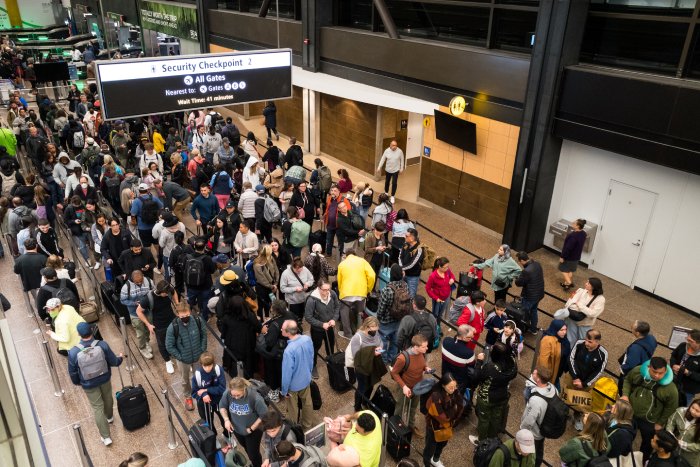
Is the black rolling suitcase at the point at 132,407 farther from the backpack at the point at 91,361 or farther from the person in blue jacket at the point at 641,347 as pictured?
the person in blue jacket at the point at 641,347

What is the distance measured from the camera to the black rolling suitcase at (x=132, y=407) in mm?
7094

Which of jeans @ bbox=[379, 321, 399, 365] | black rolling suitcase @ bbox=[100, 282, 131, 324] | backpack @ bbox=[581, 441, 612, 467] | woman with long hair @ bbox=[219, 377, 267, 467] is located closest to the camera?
backpack @ bbox=[581, 441, 612, 467]

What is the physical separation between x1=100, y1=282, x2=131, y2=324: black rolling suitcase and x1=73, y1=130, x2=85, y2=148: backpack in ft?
25.1

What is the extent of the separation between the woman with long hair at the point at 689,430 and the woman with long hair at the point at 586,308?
1.67 metres

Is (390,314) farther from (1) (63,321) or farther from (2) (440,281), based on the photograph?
(1) (63,321)

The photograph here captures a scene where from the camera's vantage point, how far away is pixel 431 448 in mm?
6355

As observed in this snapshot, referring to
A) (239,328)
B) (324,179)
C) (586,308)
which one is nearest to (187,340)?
(239,328)

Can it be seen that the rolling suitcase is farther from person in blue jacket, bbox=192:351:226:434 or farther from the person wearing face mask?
person in blue jacket, bbox=192:351:226:434

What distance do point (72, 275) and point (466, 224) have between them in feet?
30.0

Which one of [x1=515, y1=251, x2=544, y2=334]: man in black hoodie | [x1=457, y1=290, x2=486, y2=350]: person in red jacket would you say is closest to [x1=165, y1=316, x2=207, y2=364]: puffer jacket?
[x1=457, y1=290, x2=486, y2=350]: person in red jacket

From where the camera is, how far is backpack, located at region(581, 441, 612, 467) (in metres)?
5.07

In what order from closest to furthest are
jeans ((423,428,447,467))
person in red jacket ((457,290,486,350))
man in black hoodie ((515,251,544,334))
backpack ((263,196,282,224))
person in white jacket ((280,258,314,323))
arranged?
jeans ((423,428,447,467))
person in red jacket ((457,290,486,350))
person in white jacket ((280,258,314,323))
man in black hoodie ((515,251,544,334))
backpack ((263,196,282,224))

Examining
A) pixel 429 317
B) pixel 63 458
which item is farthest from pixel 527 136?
pixel 63 458

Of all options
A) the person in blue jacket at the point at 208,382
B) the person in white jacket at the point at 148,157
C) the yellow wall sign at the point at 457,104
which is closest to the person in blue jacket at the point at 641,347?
the person in blue jacket at the point at 208,382
